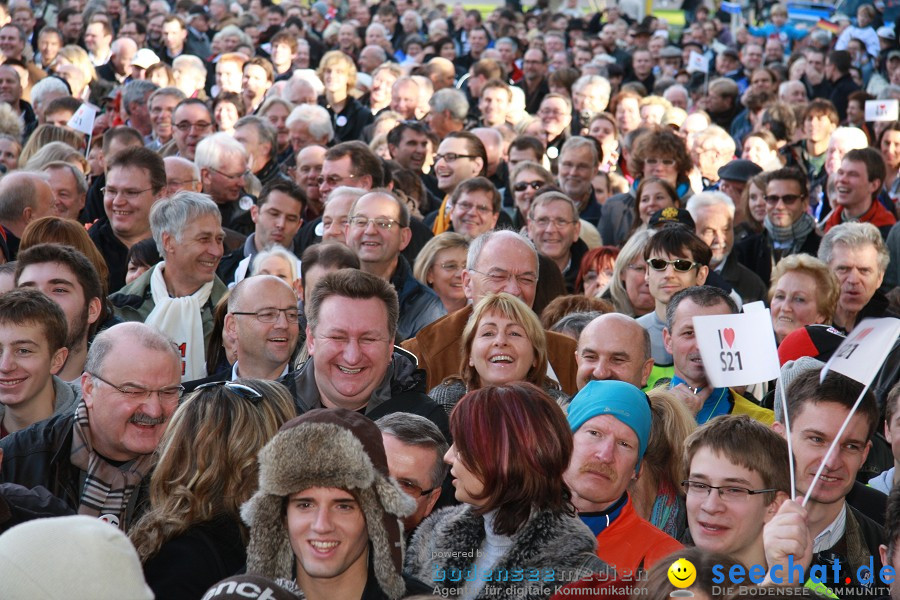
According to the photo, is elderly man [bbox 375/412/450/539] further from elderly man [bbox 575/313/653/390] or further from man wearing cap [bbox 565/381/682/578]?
elderly man [bbox 575/313/653/390]

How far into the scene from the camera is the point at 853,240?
769cm

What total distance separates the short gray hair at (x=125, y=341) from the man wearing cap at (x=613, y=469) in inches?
63.0

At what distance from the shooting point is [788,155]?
40.3 feet

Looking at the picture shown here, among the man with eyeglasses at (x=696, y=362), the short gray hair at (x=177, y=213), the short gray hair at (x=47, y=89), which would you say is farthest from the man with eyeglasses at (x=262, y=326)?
the short gray hair at (x=47, y=89)

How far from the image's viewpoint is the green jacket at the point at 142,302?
6.84 m

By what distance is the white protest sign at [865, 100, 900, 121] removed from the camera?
12.3m

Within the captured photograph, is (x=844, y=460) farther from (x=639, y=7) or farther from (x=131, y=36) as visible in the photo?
(x=639, y=7)

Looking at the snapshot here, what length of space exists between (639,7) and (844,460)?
875 inches

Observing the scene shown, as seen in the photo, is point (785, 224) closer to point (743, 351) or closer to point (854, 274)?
point (854, 274)

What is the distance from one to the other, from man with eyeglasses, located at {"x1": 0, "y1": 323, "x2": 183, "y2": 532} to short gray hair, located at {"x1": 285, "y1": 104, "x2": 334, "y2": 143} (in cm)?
736

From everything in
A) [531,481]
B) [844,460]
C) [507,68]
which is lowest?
[844,460]

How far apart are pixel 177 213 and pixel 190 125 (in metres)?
4.38

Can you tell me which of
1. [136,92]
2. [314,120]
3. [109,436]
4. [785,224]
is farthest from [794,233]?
[136,92]

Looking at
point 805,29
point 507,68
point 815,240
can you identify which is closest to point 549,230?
point 815,240
